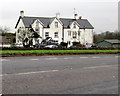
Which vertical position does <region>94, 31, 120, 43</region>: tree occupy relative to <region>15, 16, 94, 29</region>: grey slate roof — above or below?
below

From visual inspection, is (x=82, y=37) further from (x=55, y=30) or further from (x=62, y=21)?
(x=55, y=30)

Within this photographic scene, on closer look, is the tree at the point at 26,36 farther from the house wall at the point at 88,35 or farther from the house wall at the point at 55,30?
the house wall at the point at 88,35

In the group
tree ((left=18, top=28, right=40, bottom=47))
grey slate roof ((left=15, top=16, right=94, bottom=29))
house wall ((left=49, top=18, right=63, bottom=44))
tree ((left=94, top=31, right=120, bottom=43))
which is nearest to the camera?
tree ((left=18, top=28, right=40, bottom=47))

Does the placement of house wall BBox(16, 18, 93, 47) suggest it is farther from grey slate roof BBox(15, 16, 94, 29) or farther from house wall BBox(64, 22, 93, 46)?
grey slate roof BBox(15, 16, 94, 29)

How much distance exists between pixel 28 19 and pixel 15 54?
33.5 metres

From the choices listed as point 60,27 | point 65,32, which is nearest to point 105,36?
point 65,32

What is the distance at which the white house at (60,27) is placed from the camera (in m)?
54.0

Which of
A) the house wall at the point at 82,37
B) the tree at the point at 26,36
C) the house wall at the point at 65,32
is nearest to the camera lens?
the tree at the point at 26,36

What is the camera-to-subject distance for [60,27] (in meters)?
55.8

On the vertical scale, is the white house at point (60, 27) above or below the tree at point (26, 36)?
above

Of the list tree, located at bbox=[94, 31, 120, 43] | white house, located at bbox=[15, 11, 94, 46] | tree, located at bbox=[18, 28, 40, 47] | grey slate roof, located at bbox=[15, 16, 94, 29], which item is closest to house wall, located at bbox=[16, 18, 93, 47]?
white house, located at bbox=[15, 11, 94, 46]

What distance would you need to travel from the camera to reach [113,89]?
710 centimetres

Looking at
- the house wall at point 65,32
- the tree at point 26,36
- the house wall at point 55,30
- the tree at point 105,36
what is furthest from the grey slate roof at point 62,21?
the tree at point 105,36

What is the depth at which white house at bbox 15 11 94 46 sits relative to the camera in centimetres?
5403
